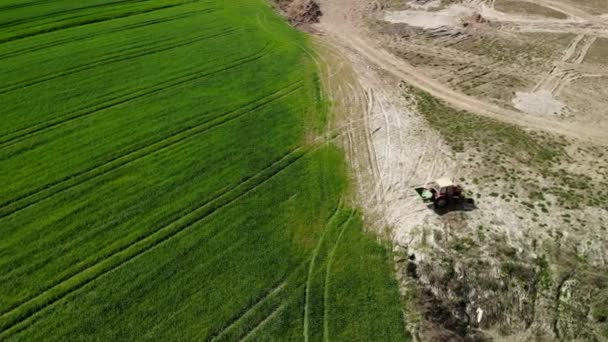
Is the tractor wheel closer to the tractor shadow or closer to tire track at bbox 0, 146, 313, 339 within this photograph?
the tractor shadow

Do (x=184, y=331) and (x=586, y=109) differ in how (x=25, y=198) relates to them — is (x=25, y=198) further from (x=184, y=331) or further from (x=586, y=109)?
(x=586, y=109)

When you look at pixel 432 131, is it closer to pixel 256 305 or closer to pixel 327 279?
pixel 327 279

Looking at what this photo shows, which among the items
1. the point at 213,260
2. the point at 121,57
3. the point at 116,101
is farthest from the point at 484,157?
the point at 121,57

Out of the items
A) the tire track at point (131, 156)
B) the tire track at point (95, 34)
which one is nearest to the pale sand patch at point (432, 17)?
the tire track at point (95, 34)

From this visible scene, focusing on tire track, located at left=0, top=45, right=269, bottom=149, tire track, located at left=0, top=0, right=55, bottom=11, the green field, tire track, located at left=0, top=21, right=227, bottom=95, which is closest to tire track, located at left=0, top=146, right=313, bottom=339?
the green field

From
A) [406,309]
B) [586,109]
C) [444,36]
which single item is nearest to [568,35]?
[444,36]
